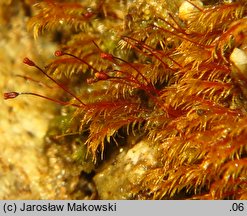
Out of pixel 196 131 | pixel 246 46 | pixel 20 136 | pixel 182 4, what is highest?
pixel 182 4

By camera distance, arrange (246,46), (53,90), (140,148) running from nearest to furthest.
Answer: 1. (246,46)
2. (140,148)
3. (53,90)

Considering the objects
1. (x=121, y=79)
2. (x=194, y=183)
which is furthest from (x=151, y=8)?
(x=194, y=183)

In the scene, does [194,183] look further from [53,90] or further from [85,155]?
[53,90]

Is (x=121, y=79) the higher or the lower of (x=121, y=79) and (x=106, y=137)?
the higher

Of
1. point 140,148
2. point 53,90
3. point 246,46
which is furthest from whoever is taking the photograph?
point 53,90

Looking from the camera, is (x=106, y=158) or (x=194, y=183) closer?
(x=194, y=183)

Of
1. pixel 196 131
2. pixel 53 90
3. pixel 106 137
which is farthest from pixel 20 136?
pixel 196 131
